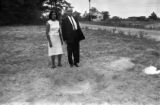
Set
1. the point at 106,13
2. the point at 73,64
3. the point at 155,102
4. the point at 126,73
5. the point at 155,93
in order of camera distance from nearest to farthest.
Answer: the point at 155,102
the point at 155,93
the point at 126,73
the point at 73,64
the point at 106,13

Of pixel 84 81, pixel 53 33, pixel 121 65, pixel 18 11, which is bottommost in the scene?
pixel 84 81

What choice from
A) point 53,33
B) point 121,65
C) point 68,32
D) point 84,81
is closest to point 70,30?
point 68,32

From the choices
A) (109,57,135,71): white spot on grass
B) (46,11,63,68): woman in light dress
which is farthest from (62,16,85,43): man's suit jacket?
(109,57,135,71): white spot on grass

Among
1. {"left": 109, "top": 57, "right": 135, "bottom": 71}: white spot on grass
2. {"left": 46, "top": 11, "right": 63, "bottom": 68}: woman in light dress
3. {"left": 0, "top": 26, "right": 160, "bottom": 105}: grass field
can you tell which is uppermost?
{"left": 46, "top": 11, "right": 63, "bottom": 68}: woman in light dress

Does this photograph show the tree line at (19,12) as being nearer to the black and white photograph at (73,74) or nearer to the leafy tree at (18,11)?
the leafy tree at (18,11)

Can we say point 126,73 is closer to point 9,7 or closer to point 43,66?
point 43,66

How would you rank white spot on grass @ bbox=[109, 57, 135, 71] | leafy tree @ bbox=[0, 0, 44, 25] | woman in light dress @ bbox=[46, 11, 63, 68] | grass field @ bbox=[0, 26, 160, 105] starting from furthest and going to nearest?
1. leafy tree @ bbox=[0, 0, 44, 25]
2. white spot on grass @ bbox=[109, 57, 135, 71]
3. woman in light dress @ bbox=[46, 11, 63, 68]
4. grass field @ bbox=[0, 26, 160, 105]

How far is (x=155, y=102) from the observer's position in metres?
5.35

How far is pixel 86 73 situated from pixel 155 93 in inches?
87.9

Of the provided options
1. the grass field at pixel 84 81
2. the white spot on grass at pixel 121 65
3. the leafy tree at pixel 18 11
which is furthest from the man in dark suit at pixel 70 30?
the leafy tree at pixel 18 11

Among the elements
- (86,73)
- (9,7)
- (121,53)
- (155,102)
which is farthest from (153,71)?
(9,7)

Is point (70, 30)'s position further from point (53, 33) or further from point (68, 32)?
point (53, 33)

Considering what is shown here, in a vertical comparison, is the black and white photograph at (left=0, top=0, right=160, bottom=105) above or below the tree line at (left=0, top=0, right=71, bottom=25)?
below

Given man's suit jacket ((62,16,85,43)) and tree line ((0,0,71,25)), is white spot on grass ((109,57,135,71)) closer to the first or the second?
man's suit jacket ((62,16,85,43))
